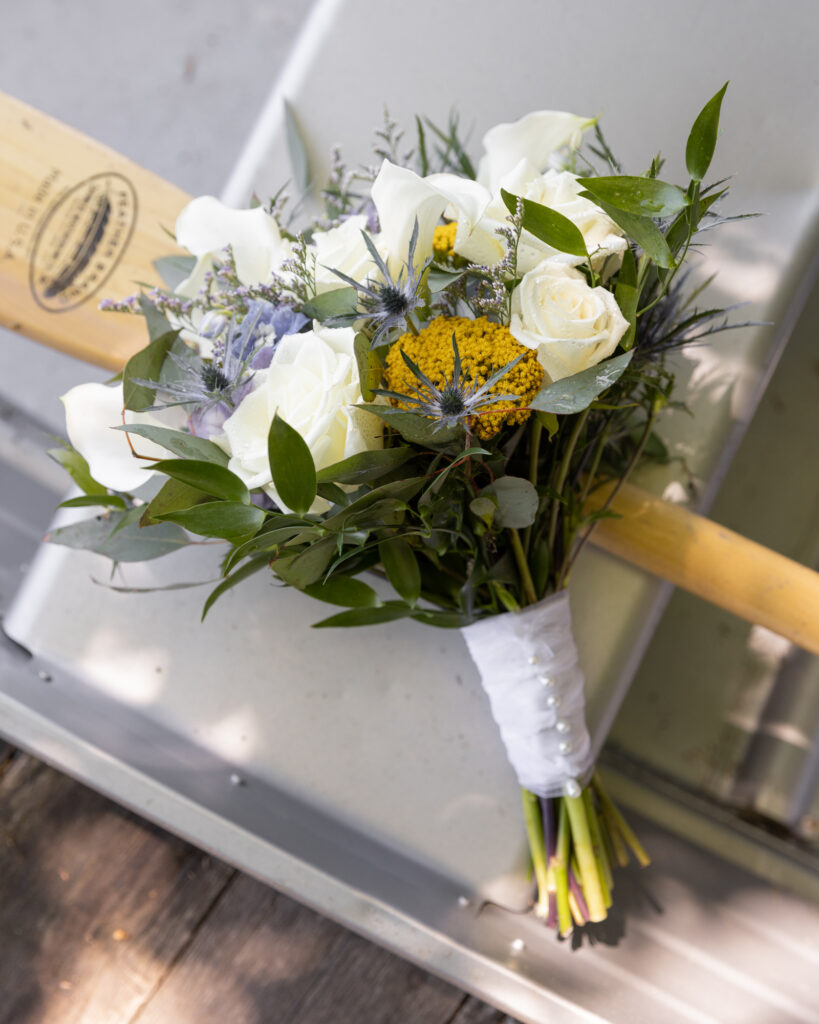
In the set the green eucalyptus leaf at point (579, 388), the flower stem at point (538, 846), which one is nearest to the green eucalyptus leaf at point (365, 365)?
the green eucalyptus leaf at point (579, 388)

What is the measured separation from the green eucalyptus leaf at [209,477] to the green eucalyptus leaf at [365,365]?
9cm

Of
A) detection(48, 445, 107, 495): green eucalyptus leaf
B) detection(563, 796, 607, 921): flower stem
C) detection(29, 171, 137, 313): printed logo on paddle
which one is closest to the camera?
detection(48, 445, 107, 495): green eucalyptus leaf

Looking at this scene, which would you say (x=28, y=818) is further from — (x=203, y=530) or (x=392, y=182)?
(x=392, y=182)

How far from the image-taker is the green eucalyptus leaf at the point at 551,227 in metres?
0.44

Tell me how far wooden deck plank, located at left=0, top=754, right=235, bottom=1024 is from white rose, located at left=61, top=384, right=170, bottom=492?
0.81 m

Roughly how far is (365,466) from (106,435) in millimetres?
183

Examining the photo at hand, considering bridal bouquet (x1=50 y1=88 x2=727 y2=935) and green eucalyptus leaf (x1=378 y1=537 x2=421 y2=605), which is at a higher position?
bridal bouquet (x1=50 y1=88 x2=727 y2=935)

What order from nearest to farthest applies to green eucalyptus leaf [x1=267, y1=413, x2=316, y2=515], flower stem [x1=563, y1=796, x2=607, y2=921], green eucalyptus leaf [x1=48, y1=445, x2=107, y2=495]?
green eucalyptus leaf [x1=267, y1=413, x2=316, y2=515]
green eucalyptus leaf [x1=48, y1=445, x2=107, y2=495]
flower stem [x1=563, y1=796, x2=607, y2=921]

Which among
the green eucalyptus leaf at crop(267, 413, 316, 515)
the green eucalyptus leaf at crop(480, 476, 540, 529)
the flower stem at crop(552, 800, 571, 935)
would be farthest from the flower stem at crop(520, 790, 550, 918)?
the green eucalyptus leaf at crop(267, 413, 316, 515)

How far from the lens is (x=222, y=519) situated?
453 mm

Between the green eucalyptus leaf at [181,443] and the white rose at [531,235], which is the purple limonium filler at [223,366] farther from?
the white rose at [531,235]

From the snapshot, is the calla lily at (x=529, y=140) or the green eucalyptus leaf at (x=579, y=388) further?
the calla lily at (x=529, y=140)

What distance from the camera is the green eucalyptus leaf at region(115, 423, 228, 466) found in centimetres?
45

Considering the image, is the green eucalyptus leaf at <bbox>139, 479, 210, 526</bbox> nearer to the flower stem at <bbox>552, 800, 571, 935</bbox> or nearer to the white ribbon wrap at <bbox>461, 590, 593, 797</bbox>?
the white ribbon wrap at <bbox>461, 590, 593, 797</bbox>
